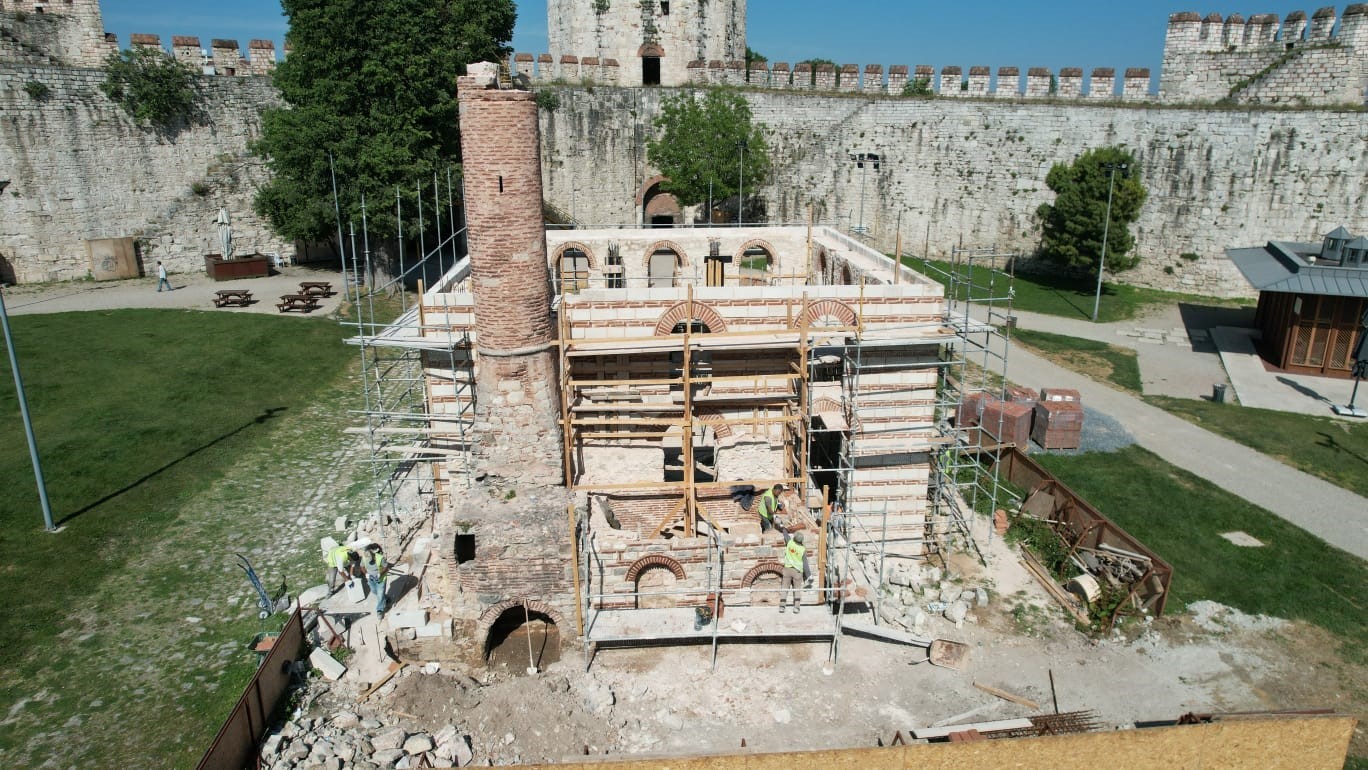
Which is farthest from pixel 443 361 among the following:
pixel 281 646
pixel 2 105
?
pixel 2 105

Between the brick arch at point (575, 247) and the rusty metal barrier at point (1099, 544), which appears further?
the brick arch at point (575, 247)

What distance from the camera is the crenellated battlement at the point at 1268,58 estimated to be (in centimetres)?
2517

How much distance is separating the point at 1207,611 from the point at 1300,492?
515 centimetres

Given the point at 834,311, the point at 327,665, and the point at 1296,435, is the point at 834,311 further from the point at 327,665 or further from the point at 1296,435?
the point at 1296,435

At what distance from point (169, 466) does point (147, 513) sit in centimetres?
168

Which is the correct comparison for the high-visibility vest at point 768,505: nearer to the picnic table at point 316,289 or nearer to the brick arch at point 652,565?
the brick arch at point 652,565

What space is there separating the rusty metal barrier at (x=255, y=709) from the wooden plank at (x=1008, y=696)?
8.19m

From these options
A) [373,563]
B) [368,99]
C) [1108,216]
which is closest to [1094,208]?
[1108,216]

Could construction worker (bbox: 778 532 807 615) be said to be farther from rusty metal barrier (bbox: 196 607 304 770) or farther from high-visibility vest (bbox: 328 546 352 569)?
rusty metal barrier (bbox: 196 607 304 770)

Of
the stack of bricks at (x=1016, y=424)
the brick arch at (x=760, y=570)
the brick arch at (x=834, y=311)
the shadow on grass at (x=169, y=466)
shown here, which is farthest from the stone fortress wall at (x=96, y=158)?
the stack of bricks at (x=1016, y=424)

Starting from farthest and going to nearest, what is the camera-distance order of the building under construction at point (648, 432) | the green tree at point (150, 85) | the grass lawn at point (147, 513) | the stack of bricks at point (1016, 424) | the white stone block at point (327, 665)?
1. the green tree at point (150, 85)
2. the stack of bricks at point (1016, 424)
3. the building under construction at point (648, 432)
4. the white stone block at point (327, 665)
5. the grass lawn at point (147, 513)

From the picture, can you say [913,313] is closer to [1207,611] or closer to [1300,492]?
[1207,611]

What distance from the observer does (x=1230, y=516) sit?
1452 centimetres

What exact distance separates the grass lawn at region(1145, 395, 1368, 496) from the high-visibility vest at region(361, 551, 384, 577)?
16.5 m
